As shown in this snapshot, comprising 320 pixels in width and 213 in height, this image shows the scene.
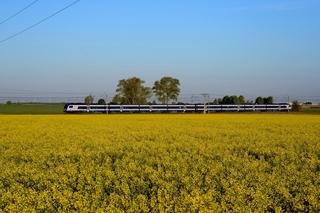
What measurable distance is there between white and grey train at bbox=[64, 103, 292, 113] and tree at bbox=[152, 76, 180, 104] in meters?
39.1

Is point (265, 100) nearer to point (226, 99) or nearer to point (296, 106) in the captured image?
point (226, 99)

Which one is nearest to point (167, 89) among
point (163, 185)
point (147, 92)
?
point (147, 92)

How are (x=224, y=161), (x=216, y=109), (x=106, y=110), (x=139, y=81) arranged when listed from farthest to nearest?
1. (x=139, y=81)
2. (x=216, y=109)
3. (x=106, y=110)
4. (x=224, y=161)

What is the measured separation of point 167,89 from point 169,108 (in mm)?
40694

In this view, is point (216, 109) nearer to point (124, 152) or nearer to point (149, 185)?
point (124, 152)

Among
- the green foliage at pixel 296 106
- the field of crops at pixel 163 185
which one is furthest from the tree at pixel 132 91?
the field of crops at pixel 163 185

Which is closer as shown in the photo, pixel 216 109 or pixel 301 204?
pixel 301 204

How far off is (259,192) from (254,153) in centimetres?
691

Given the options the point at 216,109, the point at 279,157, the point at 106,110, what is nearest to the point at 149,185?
the point at 279,157

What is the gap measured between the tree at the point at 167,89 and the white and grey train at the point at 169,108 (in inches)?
1541

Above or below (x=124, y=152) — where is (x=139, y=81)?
above

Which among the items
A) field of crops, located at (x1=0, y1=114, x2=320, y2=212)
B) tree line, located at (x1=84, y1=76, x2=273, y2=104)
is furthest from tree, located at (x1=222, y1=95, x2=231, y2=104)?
field of crops, located at (x1=0, y1=114, x2=320, y2=212)

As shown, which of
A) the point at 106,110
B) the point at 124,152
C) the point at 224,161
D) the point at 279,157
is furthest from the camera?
the point at 106,110

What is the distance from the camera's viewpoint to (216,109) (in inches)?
3268
